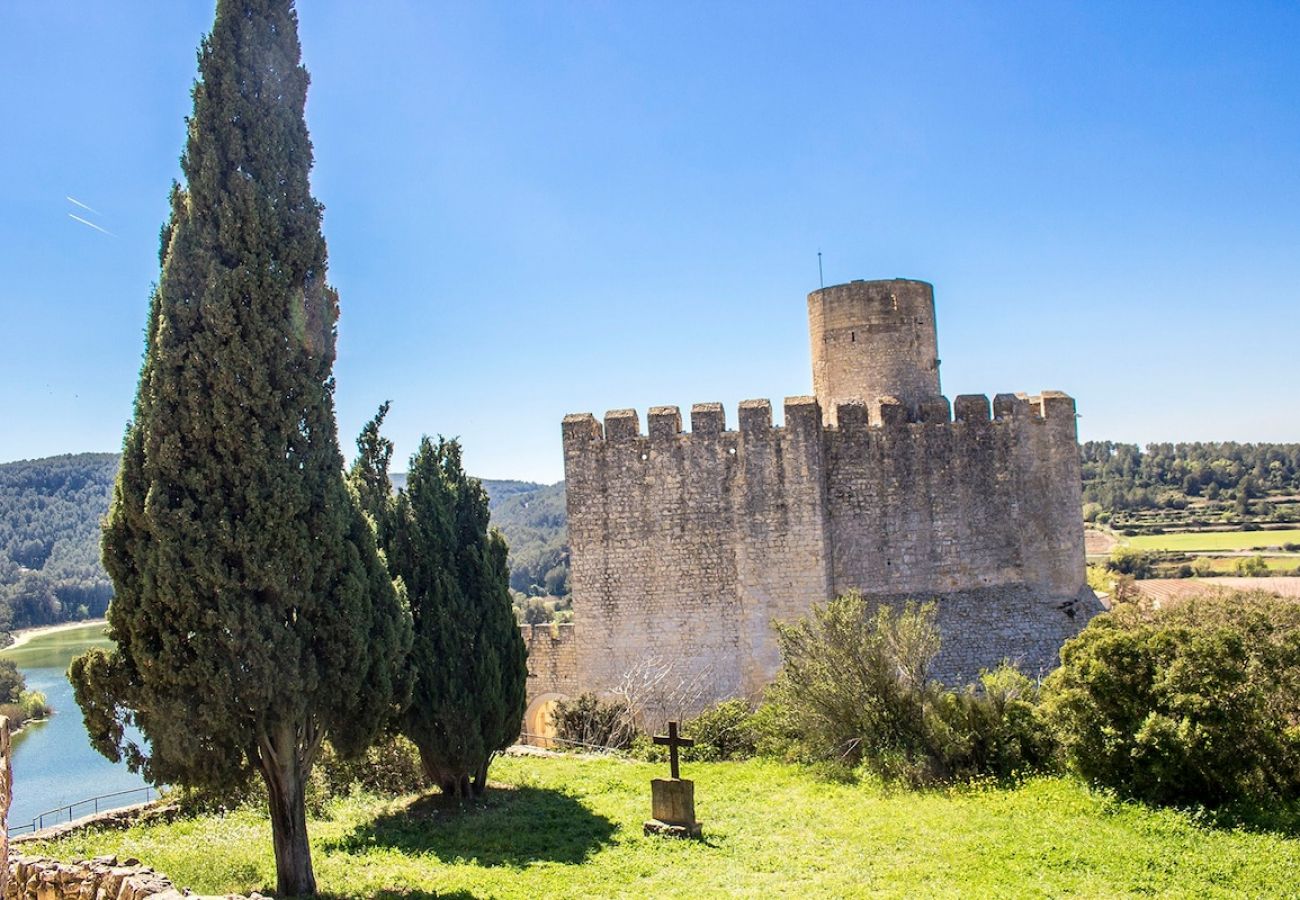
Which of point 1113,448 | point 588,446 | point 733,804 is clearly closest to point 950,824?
point 733,804

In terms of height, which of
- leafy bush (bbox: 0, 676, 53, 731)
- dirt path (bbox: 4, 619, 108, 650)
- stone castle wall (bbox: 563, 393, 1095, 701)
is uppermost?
stone castle wall (bbox: 563, 393, 1095, 701)

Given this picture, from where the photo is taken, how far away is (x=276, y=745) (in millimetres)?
8641

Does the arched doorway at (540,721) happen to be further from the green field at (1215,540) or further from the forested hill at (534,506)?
the green field at (1215,540)

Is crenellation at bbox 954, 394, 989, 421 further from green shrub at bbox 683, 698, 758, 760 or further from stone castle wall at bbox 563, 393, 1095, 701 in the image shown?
green shrub at bbox 683, 698, 758, 760

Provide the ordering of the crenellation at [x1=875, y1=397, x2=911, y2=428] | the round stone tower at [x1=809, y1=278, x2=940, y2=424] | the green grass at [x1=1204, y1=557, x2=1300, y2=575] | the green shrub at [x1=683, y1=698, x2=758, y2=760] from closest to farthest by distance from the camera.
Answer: the green shrub at [x1=683, y1=698, x2=758, y2=760] → the crenellation at [x1=875, y1=397, x2=911, y2=428] → the round stone tower at [x1=809, y1=278, x2=940, y2=424] → the green grass at [x1=1204, y1=557, x2=1300, y2=575]

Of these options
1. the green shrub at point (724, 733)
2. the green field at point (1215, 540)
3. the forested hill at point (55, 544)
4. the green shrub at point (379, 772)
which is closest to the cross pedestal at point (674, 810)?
the green shrub at point (379, 772)

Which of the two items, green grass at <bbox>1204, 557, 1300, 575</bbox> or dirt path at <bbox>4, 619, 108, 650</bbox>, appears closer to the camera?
dirt path at <bbox>4, 619, 108, 650</bbox>

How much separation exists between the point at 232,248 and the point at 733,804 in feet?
28.4

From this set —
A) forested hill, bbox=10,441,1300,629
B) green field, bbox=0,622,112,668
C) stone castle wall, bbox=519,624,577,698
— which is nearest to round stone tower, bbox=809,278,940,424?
stone castle wall, bbox=519,624,577,698

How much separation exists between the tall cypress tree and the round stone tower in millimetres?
10661

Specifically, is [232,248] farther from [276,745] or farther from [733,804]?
[733,804]

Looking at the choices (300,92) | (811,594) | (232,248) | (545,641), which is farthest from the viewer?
(545,641)

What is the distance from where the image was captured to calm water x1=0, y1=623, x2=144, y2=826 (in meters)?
21.5

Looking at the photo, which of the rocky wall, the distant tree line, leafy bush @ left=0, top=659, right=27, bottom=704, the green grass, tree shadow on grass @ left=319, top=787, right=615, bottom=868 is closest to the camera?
the rocky wall
